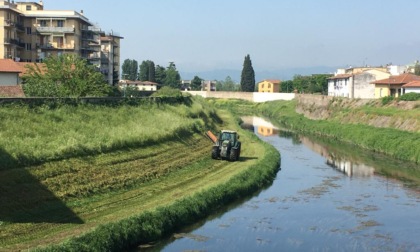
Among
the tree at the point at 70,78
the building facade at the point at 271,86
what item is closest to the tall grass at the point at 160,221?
the tree at the point at 70,78

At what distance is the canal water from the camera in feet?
77.4

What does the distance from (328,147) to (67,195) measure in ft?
136

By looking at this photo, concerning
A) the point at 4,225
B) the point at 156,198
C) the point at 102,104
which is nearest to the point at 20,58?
the point at 102,104

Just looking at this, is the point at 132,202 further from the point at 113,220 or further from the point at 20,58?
the point at 20,58

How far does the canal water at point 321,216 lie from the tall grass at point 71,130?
8658mm

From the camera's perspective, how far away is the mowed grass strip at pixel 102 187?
21031mm

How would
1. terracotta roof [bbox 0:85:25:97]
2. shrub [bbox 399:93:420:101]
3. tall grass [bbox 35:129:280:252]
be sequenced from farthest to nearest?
1. shrub [bbox 399:93:420:101]
2. terracotta roof [bbox 0:85:25:97]
3. tall grass [bbox 35:129:280:252]

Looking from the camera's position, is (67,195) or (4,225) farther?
(67,195)

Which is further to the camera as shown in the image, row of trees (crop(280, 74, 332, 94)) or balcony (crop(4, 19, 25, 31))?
row of trees (crop(280, 74, 332, 94))

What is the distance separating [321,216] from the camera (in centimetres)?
2908

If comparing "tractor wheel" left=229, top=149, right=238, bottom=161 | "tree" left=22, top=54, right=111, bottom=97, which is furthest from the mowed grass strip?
"tree" left=22, top=54, right=111, bottom=97

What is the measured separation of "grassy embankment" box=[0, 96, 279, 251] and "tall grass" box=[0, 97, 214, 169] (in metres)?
0.07

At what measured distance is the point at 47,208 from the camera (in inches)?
925

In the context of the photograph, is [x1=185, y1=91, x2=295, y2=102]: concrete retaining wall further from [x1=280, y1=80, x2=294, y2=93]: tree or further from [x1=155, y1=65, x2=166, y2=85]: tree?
[x1=155, y1=65, x2=166, y2=85]: tree
